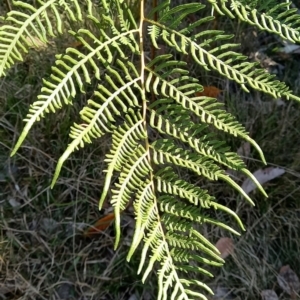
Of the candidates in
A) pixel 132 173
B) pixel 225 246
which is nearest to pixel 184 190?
pixel 132 173

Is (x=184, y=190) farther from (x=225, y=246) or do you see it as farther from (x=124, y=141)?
(x=225, y=246)

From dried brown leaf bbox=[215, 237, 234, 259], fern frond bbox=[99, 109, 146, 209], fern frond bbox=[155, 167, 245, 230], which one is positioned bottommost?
dried brown leaf bbox=[215, 237, 234, 259]

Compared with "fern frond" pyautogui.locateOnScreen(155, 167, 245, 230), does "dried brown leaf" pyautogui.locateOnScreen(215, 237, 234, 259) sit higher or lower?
lower

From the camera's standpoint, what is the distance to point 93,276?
5.88 ft

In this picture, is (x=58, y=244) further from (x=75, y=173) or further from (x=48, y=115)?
(x=48, y=115)

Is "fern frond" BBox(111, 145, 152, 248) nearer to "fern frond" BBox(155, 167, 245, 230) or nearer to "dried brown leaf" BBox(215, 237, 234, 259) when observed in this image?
"fern frond" BBox(155, 167, 245, 230)

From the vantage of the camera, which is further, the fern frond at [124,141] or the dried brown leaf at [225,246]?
the dried brown leaf at [225,246]

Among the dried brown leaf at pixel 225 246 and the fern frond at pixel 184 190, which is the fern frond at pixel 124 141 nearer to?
the fern frond at pixel 184 190

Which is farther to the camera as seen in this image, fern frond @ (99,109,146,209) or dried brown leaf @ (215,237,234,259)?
dried brown leaf @ (215,237,234,259)

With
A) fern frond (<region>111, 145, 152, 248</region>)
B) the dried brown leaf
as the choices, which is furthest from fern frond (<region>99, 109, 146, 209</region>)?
the dried brown leaf

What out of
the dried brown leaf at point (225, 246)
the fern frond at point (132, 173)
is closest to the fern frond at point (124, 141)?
the fern frond at point (132, 173)

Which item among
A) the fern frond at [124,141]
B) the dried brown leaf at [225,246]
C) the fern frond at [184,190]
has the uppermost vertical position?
the fern frond at [124,141]

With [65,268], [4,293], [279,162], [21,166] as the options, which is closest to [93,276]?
[65,268]

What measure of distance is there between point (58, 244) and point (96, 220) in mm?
143
